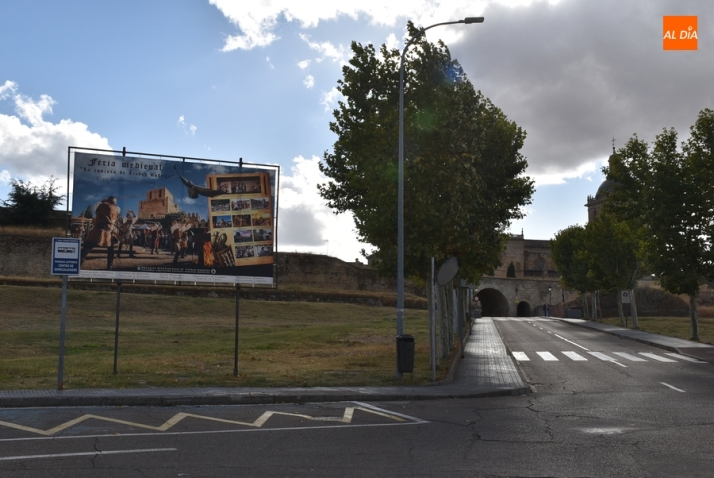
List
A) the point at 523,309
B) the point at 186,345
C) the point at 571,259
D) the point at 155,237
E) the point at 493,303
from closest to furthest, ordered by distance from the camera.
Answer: the point at 155,237 → the point at 186,345 → the point at 571,259 → the point at 523,309 → the point at 493,303

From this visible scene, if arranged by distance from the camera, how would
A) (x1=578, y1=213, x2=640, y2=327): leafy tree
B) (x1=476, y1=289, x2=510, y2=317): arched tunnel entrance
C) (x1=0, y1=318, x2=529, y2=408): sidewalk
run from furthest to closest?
(x1=476, y1=289, x2=510, y2=317): arched tunnel entrance, (x1=578, y1=213, x2=640, y2=327): leafy tree, (x1=0, y1=318, x2=529, y2=408): sidewalk

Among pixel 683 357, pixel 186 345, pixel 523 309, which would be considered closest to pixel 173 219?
pixel 186 345

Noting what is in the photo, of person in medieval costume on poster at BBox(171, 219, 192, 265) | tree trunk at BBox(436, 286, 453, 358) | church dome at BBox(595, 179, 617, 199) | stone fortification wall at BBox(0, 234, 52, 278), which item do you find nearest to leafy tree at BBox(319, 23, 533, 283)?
tree trunk at BBox(436, 286, 453, 358)

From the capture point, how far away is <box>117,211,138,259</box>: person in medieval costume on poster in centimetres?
1825

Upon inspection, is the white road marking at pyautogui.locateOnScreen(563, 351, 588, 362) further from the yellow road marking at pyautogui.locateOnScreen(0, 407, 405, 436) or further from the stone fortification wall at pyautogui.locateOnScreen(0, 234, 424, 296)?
the stone fortification wall at pyautogui.locateOnScreen(0, 234, 424, 296)

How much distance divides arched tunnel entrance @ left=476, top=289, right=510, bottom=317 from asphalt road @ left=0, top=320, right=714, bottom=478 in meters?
81.6

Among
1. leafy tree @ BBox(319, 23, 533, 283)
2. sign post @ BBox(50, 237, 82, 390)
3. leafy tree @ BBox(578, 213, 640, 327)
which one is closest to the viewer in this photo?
sign post @ BBox(50, 237, 82, 390)

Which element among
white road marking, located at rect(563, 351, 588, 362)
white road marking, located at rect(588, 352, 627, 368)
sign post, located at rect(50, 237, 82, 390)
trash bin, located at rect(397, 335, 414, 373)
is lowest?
white road marking, located at rect(563, 351, 588, 362)

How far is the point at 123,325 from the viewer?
4066cm

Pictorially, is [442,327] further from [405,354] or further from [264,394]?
[264,394]

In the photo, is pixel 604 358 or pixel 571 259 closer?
pixel 604 358

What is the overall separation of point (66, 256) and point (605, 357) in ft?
60.9

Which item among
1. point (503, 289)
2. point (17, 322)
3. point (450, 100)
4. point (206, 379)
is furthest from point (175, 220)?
point (503, 289)

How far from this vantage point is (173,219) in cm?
1856
